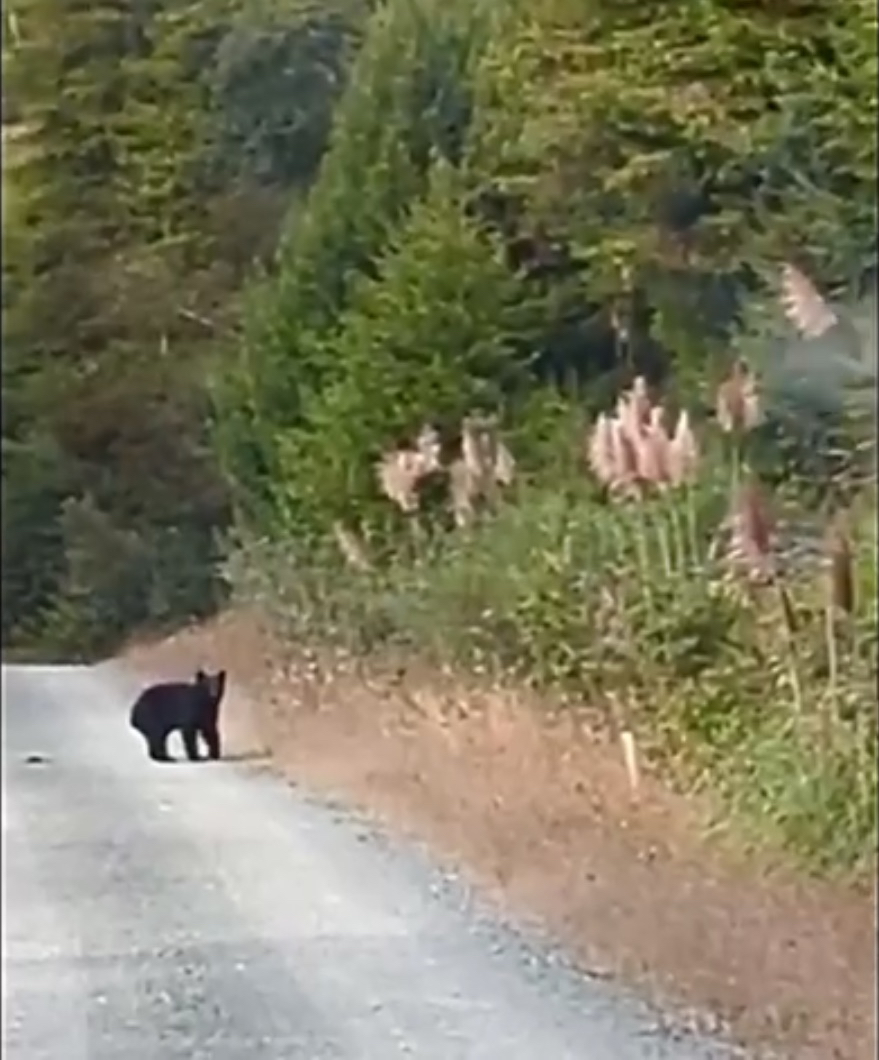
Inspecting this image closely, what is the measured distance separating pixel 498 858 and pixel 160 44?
444mm

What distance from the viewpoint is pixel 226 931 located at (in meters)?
1.03

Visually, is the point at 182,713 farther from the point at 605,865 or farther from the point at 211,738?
the point at 605,865

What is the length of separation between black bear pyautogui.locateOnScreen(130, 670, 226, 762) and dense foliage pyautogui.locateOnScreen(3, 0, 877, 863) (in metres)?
0.04

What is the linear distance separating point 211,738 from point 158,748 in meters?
0.03

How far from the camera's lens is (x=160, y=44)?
106 centimetres

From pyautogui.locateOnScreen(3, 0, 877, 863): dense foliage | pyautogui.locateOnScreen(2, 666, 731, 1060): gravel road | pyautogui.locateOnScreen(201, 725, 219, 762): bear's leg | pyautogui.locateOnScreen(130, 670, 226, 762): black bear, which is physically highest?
pyautogui.locateOnScreen(3, 0, 877, 863): dense foliage

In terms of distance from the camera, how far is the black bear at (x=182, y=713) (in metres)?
1.05

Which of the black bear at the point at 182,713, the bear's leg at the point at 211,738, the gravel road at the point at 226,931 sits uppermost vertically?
the black bear at the point at 182,713

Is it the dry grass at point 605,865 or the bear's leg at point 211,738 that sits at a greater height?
the bear's leg at point 211,738

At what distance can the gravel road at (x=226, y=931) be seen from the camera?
1.00 m

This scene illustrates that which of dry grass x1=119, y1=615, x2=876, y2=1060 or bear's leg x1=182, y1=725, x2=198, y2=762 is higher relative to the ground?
bear's leg x1=182, y1=725, x2=198, y2=762

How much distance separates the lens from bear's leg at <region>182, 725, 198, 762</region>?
105cm

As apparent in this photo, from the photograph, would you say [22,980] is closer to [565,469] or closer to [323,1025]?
[323,1025]

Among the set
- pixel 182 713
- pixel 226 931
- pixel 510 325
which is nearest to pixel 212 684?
pixel 182 713
